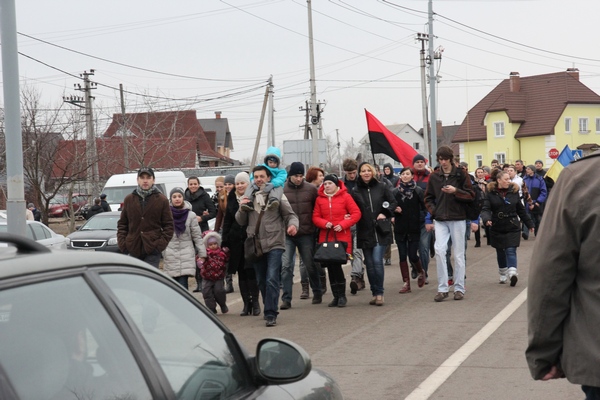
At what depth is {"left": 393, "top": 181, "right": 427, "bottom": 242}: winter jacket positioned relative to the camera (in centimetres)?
1312

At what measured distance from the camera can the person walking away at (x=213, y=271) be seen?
11219 mm

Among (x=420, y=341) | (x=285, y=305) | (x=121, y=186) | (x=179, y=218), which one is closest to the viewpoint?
(x=420, y=341)

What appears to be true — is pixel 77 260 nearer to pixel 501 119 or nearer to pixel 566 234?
pixel 566 234

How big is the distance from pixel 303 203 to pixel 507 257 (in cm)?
348

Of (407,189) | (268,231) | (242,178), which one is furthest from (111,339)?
(407,189)

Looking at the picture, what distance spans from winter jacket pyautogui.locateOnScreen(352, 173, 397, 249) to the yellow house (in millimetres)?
63344

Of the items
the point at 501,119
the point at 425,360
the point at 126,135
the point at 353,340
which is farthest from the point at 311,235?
the point at 501,119

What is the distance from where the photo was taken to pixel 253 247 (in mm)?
10859

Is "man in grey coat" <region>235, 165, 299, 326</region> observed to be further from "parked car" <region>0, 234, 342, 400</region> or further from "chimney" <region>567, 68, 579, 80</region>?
"chimney" <region>567, 68, 579, 80</region>

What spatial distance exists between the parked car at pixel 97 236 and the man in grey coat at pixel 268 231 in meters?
10.9

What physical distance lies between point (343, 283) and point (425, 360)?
12.7 feet

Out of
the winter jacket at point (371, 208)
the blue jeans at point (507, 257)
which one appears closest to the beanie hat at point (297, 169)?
the winter jacket at point (371, 208)

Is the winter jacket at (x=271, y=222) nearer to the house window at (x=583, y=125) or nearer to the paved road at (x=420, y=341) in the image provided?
the paved road at (x=420, y=341)

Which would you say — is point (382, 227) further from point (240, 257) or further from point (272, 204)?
point (240, 257)
